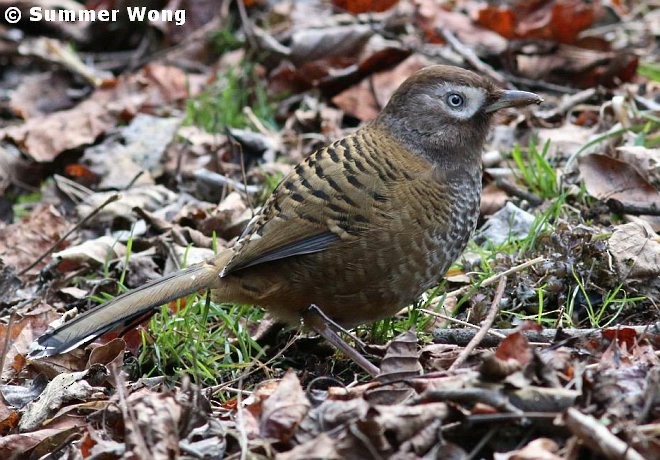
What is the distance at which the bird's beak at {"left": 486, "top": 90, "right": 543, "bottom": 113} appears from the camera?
4.04 metres

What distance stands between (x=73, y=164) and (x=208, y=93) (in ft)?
3.47

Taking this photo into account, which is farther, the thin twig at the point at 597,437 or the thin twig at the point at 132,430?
the thin twig at the point at 132,430

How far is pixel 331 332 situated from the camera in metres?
3.72

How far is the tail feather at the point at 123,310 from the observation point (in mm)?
3752

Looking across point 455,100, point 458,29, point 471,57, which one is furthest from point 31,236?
point 458,29

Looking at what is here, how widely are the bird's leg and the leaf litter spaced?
7 cm

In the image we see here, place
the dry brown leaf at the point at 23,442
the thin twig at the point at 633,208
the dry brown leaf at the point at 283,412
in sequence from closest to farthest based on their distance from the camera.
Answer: the dry brown leaf at the point at 283,412 < the dry brown leaf at the point at 23,442 < the thin twig at the point at 633,208

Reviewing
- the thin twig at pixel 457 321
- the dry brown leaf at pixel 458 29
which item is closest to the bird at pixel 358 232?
the thin twig at pixel 457 321

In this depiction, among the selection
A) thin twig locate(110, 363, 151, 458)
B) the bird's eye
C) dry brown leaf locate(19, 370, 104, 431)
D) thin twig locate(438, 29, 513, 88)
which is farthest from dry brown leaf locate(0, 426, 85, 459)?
thin twig locate(438, 29, 513, 88)

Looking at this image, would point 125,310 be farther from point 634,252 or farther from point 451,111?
point 634,252

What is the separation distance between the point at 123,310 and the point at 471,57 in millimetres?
3142

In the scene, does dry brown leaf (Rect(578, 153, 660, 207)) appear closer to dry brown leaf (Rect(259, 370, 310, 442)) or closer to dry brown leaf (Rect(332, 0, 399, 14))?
dry brown leaf (Rect(259, 370, 310, 442))

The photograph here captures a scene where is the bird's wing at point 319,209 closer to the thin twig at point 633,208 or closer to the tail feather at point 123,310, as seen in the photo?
the tail feather at point 123,310

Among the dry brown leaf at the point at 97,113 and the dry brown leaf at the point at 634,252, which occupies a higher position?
the dry brown leaf at the point at 634,252
